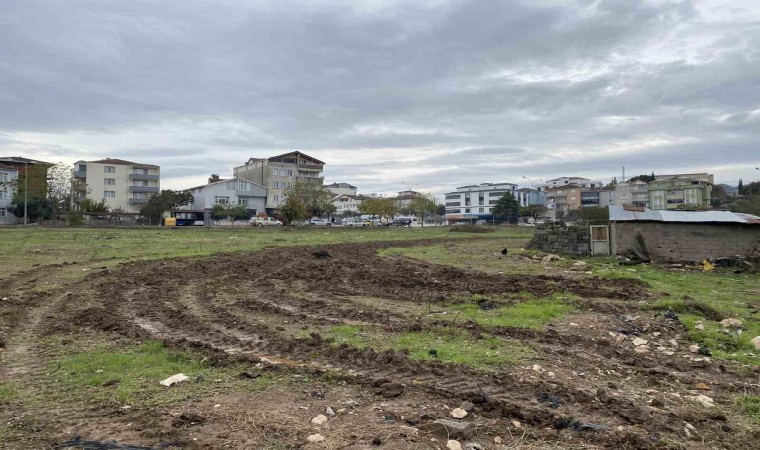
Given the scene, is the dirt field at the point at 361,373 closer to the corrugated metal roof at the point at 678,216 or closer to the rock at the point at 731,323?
the rock at the point at 731,323

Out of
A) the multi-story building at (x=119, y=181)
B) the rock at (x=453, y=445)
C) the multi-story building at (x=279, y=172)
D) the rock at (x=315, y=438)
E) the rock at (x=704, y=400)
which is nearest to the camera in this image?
the rock at (x=453, y=445)

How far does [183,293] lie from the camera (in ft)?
44.9

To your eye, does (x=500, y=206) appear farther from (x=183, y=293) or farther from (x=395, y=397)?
(x=395, y=397)

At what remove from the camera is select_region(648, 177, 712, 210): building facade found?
87.1 meters

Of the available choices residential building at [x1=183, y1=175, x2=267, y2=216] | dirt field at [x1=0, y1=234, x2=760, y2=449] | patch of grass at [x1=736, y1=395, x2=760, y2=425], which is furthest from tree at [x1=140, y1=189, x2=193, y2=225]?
patch of grass at [x1=736, y1=395, x2=760, y2=425]

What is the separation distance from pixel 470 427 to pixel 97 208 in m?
83.0

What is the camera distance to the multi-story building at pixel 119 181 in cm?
9188

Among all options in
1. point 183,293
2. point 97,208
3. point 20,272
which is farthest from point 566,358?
point 97,208

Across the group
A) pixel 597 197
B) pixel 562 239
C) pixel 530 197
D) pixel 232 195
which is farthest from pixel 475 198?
pixel 562 239

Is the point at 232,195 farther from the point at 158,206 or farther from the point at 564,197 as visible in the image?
the point at 564,197

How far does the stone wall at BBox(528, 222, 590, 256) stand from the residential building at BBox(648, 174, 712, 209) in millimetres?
67015

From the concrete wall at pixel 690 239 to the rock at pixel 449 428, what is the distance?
72.6 ft

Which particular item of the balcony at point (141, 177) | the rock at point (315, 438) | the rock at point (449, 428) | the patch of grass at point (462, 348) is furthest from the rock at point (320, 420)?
the balcony at point (141, 177)

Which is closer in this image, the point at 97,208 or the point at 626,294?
the point at 626,294
